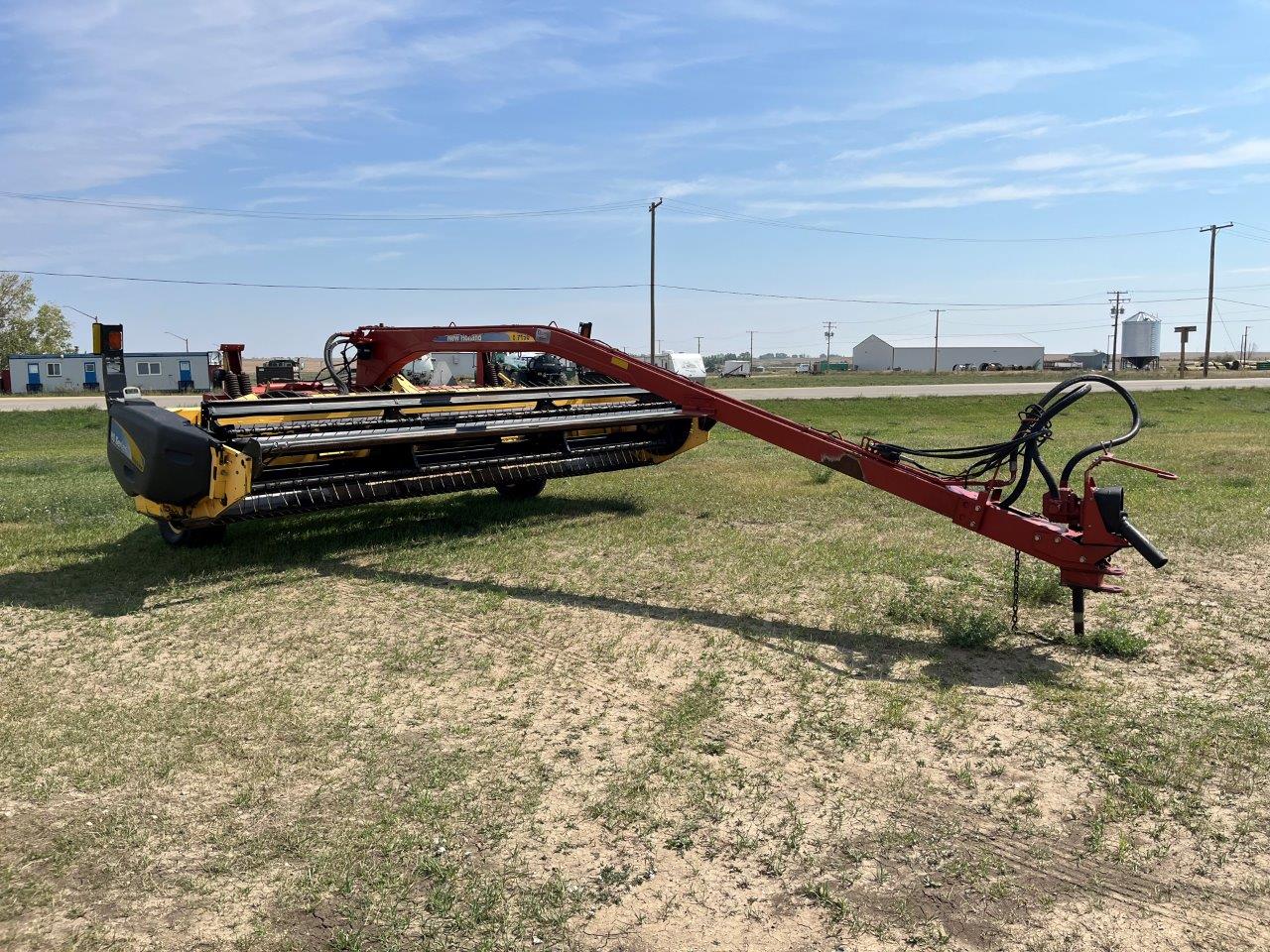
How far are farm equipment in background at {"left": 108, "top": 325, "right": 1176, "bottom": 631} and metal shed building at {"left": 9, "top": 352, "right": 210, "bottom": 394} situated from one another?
4445cm

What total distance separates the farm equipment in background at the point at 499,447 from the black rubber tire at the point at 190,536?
0.05ft

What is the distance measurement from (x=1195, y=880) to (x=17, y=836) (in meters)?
4.01

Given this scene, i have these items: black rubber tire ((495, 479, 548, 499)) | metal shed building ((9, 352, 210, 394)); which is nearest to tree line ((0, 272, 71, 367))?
metal shed building ((9, 352, 210, 394))

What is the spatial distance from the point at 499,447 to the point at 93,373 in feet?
162

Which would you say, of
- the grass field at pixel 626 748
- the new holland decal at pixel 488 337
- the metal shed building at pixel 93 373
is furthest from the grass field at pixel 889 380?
the grass field at pixel 626 748

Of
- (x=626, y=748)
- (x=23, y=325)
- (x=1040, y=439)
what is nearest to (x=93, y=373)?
(x=23, y=325)

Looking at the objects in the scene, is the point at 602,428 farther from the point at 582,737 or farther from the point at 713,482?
the point at 582,737

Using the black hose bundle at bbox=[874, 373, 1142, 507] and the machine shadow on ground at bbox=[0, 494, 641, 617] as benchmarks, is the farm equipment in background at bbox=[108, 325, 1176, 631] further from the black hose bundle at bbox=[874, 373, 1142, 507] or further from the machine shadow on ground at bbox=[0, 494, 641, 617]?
the machine shadow on ground at bbox=[0, 494, 641, 617]

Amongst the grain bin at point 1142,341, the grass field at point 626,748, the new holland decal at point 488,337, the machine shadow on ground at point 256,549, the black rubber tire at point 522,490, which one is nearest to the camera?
the grass field at point 626,748

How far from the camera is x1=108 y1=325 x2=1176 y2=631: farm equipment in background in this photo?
5395 millimetres

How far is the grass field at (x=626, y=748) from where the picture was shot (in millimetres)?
2945

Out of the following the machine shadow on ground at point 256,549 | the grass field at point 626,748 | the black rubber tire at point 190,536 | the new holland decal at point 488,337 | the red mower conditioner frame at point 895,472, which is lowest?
the grass field at point 626,748

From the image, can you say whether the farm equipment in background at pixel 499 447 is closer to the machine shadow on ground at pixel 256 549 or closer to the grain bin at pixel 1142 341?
the machine shadow on ground at pixel 256 549

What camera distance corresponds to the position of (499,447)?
29.5 feet
